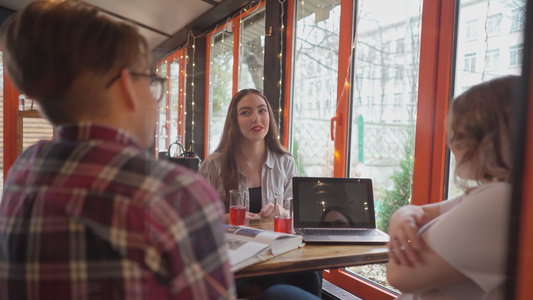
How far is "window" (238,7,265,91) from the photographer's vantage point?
3.14 metres

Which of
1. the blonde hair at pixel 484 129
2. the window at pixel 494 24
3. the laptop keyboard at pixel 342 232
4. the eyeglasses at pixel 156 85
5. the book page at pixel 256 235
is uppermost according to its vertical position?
the window at pixel 494 24

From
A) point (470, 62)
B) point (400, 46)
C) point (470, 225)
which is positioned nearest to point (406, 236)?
point (470, 225)

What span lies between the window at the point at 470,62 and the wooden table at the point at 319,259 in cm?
83

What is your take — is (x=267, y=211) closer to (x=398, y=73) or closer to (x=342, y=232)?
(x=342, y=232)

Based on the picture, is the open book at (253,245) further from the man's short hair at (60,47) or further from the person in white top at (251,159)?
the person in white top at (251,159)

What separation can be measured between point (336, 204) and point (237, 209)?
0.39m

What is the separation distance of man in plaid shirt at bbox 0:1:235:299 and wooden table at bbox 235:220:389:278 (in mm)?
481

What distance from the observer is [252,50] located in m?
3.29

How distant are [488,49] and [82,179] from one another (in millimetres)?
1474

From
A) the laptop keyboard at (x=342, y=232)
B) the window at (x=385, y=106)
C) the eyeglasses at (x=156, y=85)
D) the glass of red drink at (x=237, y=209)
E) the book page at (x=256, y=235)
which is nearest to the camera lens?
the eyeglasses at (x=156, y=85)

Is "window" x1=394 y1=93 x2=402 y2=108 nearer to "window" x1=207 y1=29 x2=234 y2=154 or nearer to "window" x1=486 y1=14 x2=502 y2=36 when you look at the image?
"window" x1=486 y1=14 x2=502 y2=36

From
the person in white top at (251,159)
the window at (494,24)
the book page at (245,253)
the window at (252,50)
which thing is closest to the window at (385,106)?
the window at (494,24)

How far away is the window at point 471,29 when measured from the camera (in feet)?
4.78

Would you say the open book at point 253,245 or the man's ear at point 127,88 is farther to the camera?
the open book at point 253,245
